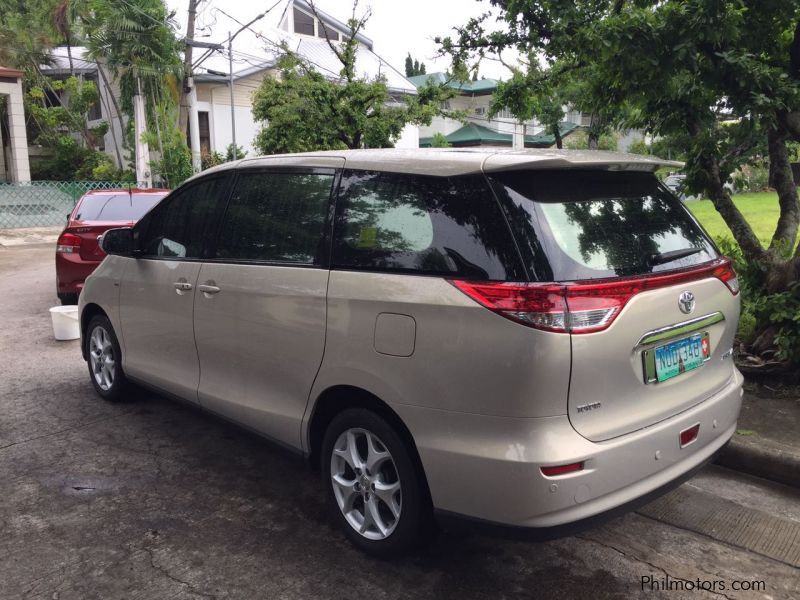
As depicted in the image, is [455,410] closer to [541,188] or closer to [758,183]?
[541,188]

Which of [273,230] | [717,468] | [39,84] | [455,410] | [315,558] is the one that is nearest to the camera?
[455,410]

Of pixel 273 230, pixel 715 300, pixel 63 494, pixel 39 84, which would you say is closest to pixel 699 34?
pixel 715 300

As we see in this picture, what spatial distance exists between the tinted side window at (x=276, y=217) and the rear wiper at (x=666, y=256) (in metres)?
1.47

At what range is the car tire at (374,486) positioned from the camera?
292 centimetres

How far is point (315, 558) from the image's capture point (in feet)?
10.6

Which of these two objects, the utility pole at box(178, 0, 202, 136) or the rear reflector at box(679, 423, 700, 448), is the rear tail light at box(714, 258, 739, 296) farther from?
the utility pole at box(178, 0, 202, 136)

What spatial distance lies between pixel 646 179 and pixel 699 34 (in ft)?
5.86

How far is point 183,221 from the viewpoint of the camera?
4305mm

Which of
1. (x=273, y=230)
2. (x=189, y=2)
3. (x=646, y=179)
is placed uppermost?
(x=189, y=2)

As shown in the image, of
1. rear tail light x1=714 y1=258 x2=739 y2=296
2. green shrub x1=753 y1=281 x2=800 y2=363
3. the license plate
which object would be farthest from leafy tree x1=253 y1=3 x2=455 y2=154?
the license plate

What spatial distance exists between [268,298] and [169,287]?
3.48ft

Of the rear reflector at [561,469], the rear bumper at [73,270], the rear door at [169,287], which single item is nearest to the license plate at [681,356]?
the rear reflector at [561,469]

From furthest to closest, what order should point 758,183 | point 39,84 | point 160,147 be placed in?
point 39,84 → point 758,183 → point 160,147

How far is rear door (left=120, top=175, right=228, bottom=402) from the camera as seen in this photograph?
4.09 meters
